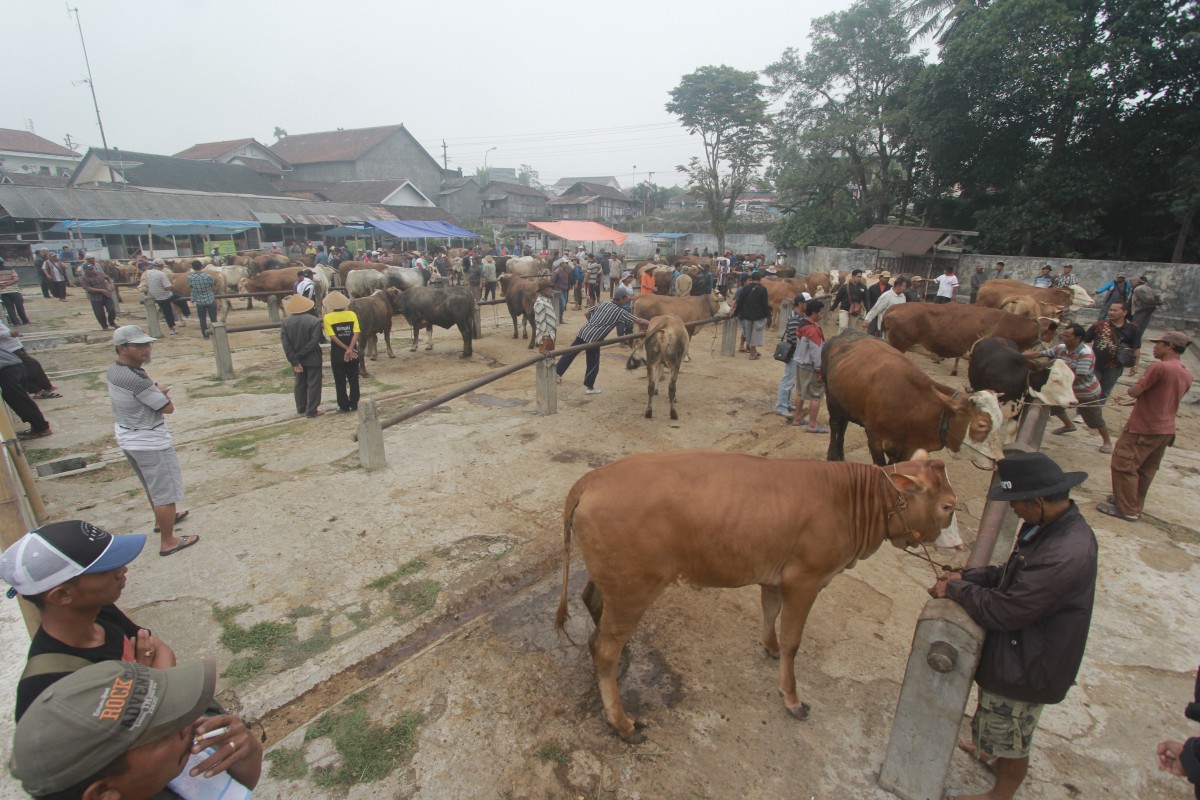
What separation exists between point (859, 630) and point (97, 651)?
414 cm

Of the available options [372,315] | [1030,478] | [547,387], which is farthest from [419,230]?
[1030,478]

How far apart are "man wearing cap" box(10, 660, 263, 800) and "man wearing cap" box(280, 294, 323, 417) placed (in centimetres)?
683

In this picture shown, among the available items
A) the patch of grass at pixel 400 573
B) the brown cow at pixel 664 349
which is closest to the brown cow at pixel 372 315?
the brown cow at pixel 664 349

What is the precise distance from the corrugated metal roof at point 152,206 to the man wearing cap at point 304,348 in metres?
26.7

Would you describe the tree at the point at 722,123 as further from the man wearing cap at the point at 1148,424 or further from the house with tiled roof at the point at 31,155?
the house with tiled roof at the point at 31,155

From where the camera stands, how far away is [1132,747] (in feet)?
10.2

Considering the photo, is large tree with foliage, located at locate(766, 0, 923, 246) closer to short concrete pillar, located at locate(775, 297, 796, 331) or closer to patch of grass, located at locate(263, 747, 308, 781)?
short concrete pillar, located at locate(775, 297, 796, 331)

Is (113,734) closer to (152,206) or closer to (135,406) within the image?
(135,406)

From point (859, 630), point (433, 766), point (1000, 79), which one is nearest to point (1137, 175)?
point (1000, 79)

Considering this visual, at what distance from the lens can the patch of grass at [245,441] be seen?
6.87 m

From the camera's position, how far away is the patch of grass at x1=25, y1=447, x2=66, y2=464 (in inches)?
263

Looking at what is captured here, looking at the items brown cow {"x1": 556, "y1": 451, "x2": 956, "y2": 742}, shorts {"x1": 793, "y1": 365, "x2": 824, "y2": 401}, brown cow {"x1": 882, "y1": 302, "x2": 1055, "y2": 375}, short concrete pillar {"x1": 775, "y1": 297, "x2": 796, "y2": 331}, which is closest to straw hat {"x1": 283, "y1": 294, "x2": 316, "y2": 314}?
brown cow {"x1": 556, "y1": 451, "x2": 956, "y2": 742}

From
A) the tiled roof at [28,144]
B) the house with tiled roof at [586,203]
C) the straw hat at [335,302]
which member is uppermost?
the tiled roof at [28,144]

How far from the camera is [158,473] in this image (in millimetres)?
4617
